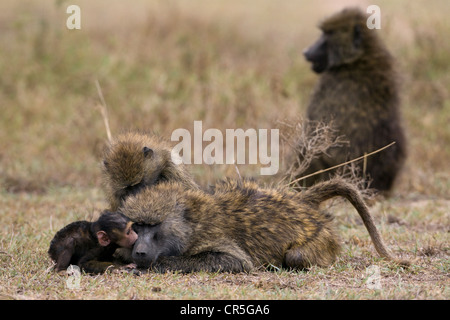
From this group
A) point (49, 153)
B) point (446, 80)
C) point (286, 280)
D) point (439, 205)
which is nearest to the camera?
point (286, 280)

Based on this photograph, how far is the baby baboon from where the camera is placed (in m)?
5.12

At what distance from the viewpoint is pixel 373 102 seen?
7.56 meters

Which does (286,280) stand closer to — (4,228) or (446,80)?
(4,228)

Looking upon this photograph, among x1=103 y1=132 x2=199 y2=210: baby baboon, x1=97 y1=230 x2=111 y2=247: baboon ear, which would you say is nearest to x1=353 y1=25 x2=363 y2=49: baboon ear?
x1=103 y1=132 x2=199 y2=210: baby baboon

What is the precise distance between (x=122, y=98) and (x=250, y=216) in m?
6.65

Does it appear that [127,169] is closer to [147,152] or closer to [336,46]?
[147,152]

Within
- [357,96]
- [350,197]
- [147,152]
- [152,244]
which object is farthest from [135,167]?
[357,96]

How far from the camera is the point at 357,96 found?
24.8 ft

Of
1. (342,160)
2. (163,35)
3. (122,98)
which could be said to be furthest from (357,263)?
(163,35)

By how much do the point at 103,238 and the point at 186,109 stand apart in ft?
19.9

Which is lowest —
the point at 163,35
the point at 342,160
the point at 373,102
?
the point at 342,160

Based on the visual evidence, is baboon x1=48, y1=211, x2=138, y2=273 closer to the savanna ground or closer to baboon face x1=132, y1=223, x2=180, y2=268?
baboon face x1=132, y1=223, x2=180, y2=268

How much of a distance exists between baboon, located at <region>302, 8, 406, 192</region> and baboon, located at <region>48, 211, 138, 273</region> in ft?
10.8

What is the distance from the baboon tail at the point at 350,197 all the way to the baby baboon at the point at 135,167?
3.29 ft
